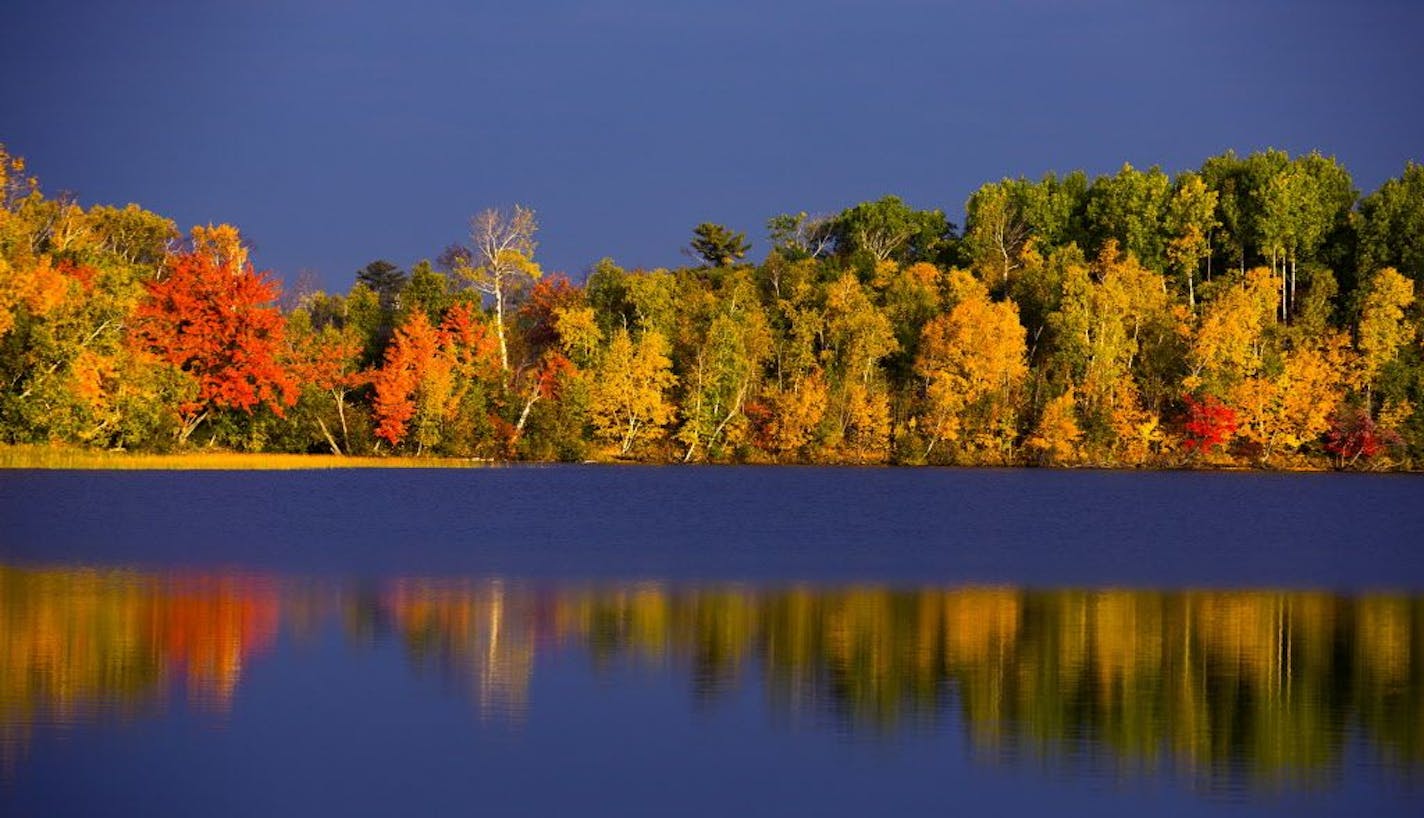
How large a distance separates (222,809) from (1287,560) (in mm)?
29455

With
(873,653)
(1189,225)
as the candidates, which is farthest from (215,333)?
(873,653)

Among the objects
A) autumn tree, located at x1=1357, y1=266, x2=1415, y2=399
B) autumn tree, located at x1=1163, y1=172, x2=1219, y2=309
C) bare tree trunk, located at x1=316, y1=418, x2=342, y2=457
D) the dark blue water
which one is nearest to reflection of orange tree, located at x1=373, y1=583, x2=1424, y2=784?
the dark blue water

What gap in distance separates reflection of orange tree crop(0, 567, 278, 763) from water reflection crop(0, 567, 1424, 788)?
0.05 meters

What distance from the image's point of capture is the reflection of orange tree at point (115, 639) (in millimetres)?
17281

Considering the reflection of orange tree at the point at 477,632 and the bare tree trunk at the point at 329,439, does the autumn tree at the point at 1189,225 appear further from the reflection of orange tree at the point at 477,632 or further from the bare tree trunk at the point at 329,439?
the reflection of orange tree at the point at 477,632

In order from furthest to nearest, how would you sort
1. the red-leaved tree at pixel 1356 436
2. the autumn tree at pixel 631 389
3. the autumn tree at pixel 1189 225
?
the autumn tree at pixel 1189 225 → the autumn tree at pixel 631 389 → the red-leaved tree at pixel 1356 436

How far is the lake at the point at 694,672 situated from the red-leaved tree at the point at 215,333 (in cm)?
3072

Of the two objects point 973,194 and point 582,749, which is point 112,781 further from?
point 973,194

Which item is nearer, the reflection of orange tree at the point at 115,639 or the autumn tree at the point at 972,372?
the reflection of orange tree at the point at 115,639

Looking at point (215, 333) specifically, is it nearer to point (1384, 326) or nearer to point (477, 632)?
point (477, 632)

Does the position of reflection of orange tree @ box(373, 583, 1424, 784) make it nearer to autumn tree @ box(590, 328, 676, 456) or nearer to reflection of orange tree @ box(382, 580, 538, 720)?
reflection of orange tree @ box(382, 580, 538, 720)

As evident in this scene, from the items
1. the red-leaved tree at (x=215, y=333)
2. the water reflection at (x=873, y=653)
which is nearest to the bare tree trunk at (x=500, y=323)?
the red-leaved tree at (x=215, y=333)

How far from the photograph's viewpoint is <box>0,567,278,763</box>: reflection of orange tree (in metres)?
17.3

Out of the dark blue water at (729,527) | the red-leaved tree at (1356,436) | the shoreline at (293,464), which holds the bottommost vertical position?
the dark blue water at (729,527)
